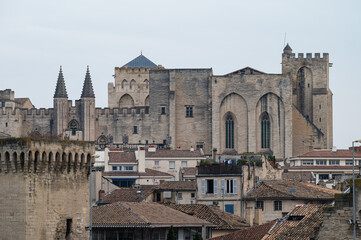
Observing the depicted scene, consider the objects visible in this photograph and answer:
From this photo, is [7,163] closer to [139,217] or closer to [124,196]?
[139,217]

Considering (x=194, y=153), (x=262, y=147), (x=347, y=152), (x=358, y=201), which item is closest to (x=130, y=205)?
(x=358, y=201)

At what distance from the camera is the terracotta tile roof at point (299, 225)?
43750 millimetres

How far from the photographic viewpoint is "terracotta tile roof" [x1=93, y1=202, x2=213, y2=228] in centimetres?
5514

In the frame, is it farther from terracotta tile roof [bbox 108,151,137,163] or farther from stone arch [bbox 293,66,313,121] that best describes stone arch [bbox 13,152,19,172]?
stone arch [bbox 293,66,313,121]

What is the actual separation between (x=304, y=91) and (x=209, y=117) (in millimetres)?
13844

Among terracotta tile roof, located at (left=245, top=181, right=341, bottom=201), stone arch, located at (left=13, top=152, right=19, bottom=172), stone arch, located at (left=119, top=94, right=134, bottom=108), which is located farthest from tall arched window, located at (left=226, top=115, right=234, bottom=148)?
stone arch, located at (left=13, top=152, right=19, bottom=172)

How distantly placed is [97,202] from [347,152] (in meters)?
57.7

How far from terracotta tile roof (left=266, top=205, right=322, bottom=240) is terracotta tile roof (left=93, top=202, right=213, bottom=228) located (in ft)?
25.7

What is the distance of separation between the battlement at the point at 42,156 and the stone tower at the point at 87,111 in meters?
100

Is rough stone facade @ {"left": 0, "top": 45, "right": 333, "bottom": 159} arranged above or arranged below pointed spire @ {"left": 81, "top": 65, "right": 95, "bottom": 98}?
below

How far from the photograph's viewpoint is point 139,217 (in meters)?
56.0

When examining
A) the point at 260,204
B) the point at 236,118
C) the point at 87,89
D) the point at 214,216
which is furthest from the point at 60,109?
the point at 214,216

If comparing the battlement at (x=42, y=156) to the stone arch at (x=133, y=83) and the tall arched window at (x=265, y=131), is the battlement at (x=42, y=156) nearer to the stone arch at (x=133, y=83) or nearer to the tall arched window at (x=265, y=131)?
the tall arched window at (x=265, y=131)

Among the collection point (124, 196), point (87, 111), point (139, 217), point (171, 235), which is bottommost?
point (171, 235)
